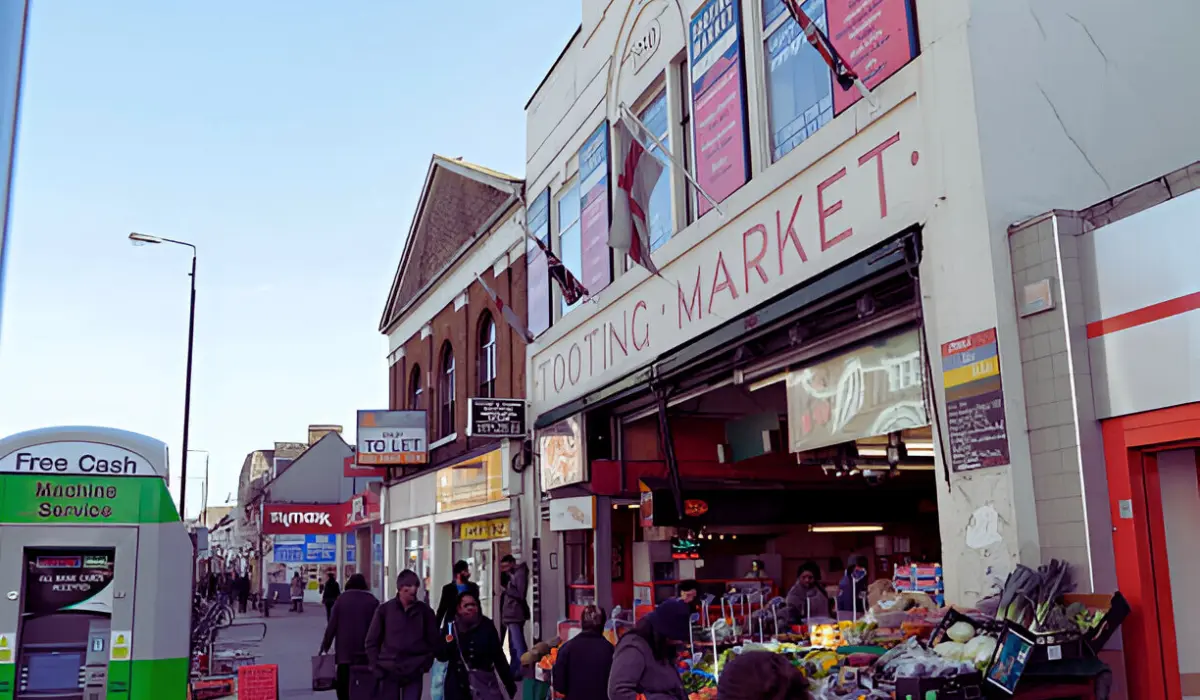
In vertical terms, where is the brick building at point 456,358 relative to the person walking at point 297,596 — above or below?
above

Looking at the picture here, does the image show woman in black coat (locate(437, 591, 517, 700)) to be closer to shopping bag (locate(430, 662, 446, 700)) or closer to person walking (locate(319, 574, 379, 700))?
shopping bag (locate(430, 662, 446, 700))

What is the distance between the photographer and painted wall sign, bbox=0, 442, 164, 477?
1052 centimetres

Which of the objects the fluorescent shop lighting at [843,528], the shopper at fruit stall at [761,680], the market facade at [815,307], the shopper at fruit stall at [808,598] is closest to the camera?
the shopper at fruit stall at [761,680]

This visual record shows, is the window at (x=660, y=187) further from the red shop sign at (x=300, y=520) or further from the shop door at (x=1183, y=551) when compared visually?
the red shop sign at (x=300, y=520)

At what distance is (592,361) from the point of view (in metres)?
16.3

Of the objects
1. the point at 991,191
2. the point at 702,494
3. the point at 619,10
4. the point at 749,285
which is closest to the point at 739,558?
the point at 702,494

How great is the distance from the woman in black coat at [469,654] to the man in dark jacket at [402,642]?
272 millimetres

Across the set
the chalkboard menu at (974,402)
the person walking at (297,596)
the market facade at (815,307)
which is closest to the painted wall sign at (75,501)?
the market facade at (815,307)

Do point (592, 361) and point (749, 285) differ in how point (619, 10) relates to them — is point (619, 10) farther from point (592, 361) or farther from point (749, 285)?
point (749, 285)

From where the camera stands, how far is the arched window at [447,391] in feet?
85.9

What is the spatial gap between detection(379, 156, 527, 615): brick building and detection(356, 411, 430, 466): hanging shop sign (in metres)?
0.33

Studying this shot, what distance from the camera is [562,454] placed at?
1719 centimetres

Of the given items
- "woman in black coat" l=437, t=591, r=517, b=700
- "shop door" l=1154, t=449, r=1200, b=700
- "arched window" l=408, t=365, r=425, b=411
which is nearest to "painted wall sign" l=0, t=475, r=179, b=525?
"woman in black coat" l=437, t=591, r=517, b=700

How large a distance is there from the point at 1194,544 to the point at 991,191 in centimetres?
283
